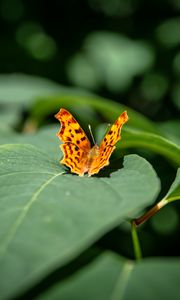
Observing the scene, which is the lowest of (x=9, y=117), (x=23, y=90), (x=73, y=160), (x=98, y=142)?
(x=9, y=117)

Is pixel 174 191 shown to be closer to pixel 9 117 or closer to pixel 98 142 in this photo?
pixel 98 142

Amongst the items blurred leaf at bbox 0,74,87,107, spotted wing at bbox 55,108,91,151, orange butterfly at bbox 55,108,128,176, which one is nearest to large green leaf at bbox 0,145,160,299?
orange butterfly at bbox 55,108,128,176

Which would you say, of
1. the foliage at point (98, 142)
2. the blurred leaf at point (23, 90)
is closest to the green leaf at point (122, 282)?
the foliage at point (98, 142)

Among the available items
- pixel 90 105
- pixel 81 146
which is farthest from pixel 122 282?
pixel 90 105

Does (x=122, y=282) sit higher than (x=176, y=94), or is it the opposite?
(x=122, y=282)

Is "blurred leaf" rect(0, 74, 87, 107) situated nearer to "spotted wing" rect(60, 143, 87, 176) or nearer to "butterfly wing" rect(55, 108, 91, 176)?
"butterfly wing" rect(55, 108, 91, 176)

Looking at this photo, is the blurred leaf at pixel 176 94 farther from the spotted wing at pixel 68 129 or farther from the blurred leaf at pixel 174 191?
the blurred leaf at pixel 174 191

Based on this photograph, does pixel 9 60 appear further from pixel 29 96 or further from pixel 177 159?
pixel 177 159
